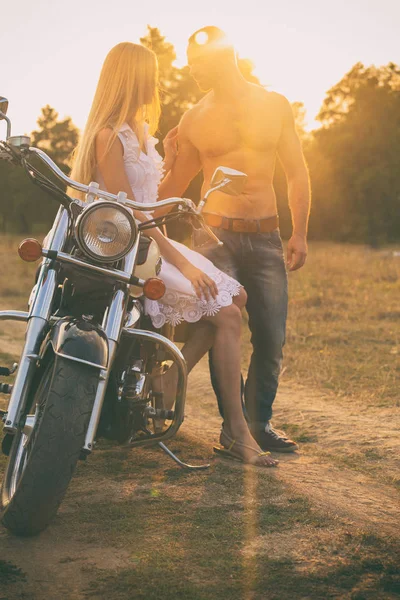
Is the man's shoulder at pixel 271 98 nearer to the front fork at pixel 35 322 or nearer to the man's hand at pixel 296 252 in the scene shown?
the man's hand at pixel 296 252

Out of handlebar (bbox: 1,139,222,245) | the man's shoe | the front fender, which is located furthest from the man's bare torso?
the front fender

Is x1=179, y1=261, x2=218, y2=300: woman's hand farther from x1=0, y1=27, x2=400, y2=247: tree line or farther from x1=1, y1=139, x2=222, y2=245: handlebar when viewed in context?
x1=0, y1=27, x2=400, y2=247: tree line

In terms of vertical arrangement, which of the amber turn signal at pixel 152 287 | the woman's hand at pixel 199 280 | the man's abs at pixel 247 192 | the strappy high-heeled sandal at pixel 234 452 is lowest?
the strappy high-heeled sandal at pixel 234 452

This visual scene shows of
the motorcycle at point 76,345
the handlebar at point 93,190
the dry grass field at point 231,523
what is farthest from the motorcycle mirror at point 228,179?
the dry grass field at point 231,523

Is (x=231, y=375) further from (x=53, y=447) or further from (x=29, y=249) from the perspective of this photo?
(x=53, y=447)

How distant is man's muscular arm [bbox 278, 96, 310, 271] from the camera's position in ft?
16.7

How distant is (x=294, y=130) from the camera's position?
5098 millimetres

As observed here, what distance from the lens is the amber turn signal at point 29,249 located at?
322 centimetres

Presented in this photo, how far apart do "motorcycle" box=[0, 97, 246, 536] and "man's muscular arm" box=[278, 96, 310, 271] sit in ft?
5.17

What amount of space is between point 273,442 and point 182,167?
67.2 inches

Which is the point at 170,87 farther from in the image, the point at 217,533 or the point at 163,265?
the point at 217,533

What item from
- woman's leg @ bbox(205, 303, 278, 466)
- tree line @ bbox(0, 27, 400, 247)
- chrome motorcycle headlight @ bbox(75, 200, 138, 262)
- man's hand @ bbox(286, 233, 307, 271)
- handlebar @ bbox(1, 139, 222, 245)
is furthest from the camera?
tree line @ bbox(0, 27, 400, 247)

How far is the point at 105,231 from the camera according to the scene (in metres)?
3.18

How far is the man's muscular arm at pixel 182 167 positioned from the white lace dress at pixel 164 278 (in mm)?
885
